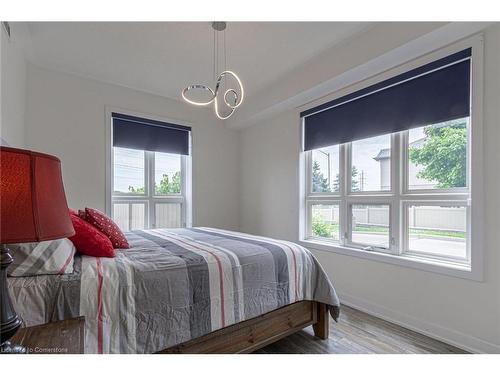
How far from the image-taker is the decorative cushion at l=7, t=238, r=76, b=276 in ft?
3.70

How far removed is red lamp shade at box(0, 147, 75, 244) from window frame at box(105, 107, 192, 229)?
2809 mm

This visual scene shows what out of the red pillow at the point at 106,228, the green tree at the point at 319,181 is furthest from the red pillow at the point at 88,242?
the green tree at the point at 319,181

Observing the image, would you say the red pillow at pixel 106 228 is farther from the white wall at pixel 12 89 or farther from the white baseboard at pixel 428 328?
the white baseboard at pixel 428 328

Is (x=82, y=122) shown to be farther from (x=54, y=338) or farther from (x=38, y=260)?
(x=54, y=338)

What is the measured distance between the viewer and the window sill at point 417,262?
6.24 feet

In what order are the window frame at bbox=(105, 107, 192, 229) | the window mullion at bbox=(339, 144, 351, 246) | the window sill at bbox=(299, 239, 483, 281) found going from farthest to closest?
the window frame at bbox=(105, 107, 192, 229), the window mullion at bbox=(339, 144, 351, 246), the window sill at bbox=(299, 239, 483, 281)

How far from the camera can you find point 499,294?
1.75m

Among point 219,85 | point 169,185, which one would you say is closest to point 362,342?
point 219,85

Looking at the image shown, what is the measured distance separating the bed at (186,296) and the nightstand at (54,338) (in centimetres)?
11

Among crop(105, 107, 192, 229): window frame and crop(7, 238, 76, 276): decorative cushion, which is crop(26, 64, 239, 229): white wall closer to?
crop(105, 107, 192, 229): window frame

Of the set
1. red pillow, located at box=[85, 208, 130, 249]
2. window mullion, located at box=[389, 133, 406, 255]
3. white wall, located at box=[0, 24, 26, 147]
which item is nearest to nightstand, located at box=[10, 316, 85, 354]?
red pillow, located at box=[85, 208, 130, 249]

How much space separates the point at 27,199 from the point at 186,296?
0.93 m
